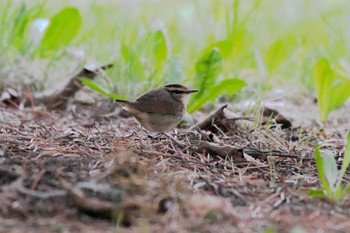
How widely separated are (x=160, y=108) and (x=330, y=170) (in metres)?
1.30

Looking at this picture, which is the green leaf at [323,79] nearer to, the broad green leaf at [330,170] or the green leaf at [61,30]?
the broad green leaf at [330,170]

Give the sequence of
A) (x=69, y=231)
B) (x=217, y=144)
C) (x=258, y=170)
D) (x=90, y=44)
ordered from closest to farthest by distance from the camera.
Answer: (x=69, y=231) → (x=258, y=170) → (x=217, y=144) → (x=90, y=44)

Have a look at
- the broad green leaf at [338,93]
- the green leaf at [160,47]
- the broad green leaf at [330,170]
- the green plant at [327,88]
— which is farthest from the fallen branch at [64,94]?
the broad green leaf at [330,170]

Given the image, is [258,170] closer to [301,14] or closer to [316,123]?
[316,123]

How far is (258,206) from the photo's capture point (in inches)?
106

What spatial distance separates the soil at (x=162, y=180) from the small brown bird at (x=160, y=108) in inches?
3.6

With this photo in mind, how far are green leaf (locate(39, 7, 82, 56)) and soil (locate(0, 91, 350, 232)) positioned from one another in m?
1.27

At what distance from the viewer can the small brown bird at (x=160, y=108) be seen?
3.83 m

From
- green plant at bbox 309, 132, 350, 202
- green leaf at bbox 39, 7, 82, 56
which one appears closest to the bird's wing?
green plant at bbox 309, 132, 350, 202

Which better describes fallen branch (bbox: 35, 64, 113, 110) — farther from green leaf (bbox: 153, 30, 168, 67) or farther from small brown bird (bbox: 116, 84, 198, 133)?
small brown bird (bbox: 116, 84, 198, 133)

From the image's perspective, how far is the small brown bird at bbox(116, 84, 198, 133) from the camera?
383 cm

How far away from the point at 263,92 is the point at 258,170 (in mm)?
2104

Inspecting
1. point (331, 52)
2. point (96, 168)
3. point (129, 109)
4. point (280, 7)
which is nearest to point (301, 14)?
point (280, 7)

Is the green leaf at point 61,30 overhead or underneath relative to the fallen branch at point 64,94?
overhead
